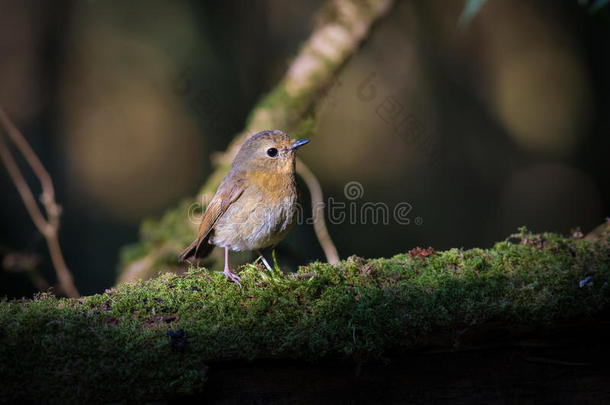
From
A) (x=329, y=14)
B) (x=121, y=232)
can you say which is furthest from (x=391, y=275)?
(x=121, y=232)

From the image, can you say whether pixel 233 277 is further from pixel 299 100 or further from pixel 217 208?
pixel 299 100

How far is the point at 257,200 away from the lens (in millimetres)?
3416

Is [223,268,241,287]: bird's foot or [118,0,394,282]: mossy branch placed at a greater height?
[118,0,394,282]: mossy branch

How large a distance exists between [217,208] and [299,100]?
4.50 ft

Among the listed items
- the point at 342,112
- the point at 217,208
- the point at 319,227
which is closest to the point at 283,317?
→ the point at 217,208

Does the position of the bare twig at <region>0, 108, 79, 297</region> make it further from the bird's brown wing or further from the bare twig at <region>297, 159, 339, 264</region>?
the bare twig at <region>297, 159, 339, 264</region>

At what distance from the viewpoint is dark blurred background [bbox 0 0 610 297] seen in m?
6.81

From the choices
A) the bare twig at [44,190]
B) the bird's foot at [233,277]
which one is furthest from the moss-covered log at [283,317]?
the bare twig at [44,190]

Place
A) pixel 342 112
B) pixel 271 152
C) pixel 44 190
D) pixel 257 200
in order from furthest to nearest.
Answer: pixel 342 112
pixel 44 190
pixel 271 152
pixel 257 200

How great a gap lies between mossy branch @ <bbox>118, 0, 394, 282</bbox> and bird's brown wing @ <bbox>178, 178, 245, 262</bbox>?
0.76 metres

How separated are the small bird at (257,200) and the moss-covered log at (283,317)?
66cm

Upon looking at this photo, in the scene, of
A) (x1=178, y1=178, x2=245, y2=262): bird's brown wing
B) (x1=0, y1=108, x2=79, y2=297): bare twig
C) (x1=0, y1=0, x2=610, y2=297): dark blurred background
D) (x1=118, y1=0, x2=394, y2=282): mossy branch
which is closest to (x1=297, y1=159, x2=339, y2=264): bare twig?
(x1=118, y1=0, x2=394, y2=282): mossy branch

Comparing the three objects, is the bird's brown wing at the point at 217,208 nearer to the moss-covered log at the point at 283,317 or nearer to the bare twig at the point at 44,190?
the moss-covered log at the point at 283,317

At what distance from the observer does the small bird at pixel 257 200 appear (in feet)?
11.1
